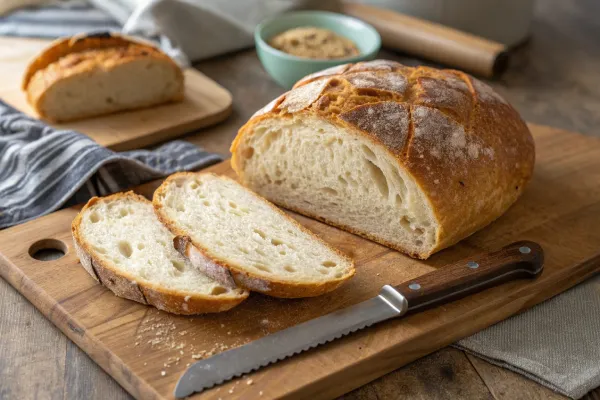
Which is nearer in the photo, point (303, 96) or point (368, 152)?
point (368, 152)

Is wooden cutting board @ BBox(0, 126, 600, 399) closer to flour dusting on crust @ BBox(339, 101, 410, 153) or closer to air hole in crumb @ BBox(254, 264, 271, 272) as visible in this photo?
air hole in crumb @ BBox(254, 264, 271, 272)

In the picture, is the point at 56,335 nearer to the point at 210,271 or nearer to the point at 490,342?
the point at 210,271

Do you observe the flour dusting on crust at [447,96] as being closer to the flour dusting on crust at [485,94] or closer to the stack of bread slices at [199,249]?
the flour dusting on crust at [485,94]

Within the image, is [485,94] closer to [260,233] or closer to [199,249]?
[260,233]

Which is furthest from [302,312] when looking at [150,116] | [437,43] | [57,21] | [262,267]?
[57,21]

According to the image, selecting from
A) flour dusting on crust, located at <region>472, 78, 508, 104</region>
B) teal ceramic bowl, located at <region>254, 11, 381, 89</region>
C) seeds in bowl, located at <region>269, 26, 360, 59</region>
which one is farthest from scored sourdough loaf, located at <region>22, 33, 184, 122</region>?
flour dusting on crust, located at <region>472, 78, 508, 104</region>

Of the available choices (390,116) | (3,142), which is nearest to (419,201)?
(390,116)
